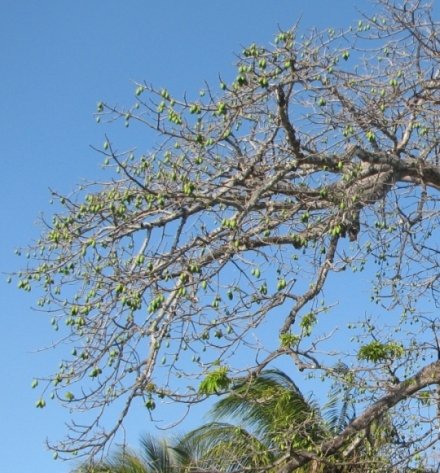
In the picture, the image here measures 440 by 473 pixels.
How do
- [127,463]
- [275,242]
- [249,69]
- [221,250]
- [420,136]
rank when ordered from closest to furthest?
[249,69] < [221,250] < [275,242] < [420,136] < [127,463]

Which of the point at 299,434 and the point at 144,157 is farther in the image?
the point at 299,434

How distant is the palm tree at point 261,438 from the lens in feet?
25.4

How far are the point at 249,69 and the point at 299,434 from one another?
3309mm

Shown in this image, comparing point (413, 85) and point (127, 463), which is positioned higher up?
point (413, 85)

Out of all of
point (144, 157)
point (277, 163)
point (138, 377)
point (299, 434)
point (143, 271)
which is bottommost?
point (299, 434)

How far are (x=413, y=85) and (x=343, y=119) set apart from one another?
84 centimetres

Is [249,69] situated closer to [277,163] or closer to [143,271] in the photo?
[277,163]

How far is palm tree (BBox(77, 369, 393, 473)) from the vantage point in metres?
7.73

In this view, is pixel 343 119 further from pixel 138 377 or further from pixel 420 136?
pixel 138 377

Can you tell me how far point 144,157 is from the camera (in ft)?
23.0

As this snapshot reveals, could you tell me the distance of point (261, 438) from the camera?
8.70 m

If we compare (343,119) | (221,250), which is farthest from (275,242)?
(343,119)

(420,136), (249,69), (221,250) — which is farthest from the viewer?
(420,136)

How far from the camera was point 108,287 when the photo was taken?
6625 millimetres
